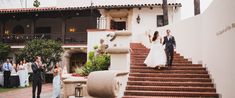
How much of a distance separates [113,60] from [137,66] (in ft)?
8.38

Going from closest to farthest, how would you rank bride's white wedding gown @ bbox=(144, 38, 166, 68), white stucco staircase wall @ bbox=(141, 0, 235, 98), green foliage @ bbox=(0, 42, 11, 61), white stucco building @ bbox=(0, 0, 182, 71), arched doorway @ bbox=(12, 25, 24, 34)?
1. white stucco staircase wall @ bbox=(141, 0, 235, 98)
2. bride's white wedding gown @ bbox=(144, 38, 166, 68)
3. green foliage @ bbox=(0, 42, 11, 61)
4. white stucco building @ bbox=(0, 0, 182, 71)
5. arched doorway @ bbox=(12, 25, 24, 34)

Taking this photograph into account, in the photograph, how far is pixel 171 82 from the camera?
1250 cm

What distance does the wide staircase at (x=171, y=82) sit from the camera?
11.6 metres

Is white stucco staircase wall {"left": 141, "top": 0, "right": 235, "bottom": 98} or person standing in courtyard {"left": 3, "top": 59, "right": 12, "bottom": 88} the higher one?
white stucco staircase wall {"left": 141, "top": 0, "right": 235, "bottom": 98}

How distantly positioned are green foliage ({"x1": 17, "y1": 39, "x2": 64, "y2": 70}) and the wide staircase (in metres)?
12.0

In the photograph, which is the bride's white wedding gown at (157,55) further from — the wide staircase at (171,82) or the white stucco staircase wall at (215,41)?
the white stucco staircase wall at (215,41)

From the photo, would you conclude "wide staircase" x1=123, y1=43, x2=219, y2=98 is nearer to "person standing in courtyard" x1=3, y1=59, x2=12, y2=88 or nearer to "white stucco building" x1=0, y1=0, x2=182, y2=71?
"person standing in courtyard" x1=3, y1=59, x2=12, y2=88

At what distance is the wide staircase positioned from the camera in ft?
38.2

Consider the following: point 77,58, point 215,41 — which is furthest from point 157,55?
point 77,58

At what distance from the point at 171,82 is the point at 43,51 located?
584 inches

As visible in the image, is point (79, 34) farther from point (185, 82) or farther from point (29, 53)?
point (185, 82)

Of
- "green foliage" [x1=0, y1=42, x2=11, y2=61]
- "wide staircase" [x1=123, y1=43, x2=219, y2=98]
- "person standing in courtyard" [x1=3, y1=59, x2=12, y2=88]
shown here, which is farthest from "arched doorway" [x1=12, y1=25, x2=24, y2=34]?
"wide staircase" [x1=123, y1=43, x2=219, y2=98]

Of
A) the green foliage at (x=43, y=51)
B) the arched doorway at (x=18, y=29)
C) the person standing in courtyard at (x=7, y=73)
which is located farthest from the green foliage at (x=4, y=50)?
the person standing in courtyard at (x=7, y=73)

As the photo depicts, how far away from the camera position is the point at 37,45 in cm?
2591
